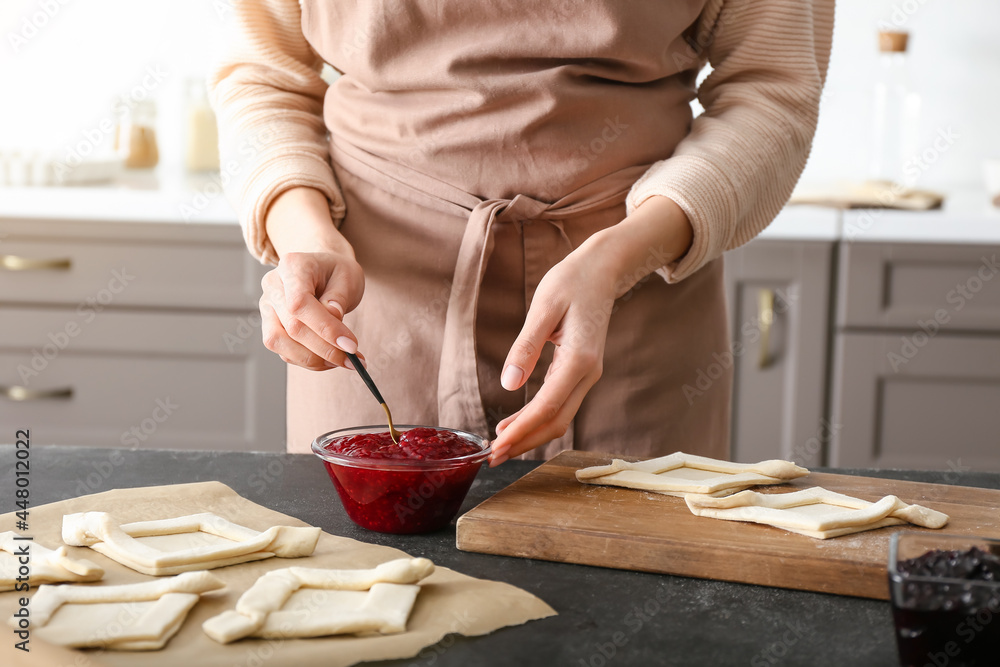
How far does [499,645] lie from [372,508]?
0.76ft

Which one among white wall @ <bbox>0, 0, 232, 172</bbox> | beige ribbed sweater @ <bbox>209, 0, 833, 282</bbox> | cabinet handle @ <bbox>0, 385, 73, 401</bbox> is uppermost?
white wall @ <bbox>0, 0, 232, 172</bbox>

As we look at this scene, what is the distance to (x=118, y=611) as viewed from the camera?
2.16 feet

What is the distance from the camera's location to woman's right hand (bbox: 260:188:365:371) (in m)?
0.89

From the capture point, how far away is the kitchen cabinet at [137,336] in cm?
223

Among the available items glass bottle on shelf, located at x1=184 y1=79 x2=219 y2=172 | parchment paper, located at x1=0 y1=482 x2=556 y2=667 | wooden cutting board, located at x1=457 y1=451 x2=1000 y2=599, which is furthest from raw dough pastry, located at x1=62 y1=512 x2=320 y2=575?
glass bottle on shelf, located at x1=184 y1=79 x2=219 y2=172

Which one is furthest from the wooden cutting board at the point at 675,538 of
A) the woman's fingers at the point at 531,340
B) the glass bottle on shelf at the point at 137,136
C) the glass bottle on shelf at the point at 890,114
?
the glass bottle on shelf at the point at 137,136

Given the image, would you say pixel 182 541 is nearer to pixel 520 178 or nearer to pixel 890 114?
pixel 520 178

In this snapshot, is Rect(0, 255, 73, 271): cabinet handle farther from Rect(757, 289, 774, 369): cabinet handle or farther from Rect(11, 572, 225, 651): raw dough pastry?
Rect(11, 572, 225, 651): raw dough pastry

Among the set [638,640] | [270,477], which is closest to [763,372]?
[270,477]

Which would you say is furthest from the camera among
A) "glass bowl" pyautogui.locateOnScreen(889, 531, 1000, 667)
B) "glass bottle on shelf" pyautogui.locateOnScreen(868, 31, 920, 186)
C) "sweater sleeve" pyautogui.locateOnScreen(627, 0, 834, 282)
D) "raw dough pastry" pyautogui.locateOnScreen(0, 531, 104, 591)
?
"glass bottle on shelf" pyautogui.locateOnScreen(868, 31, 920, 186)

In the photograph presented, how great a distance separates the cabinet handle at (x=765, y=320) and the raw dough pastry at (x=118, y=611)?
166 centimetres

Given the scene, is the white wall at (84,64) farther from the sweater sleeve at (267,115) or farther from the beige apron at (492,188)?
the beige apron at (492,188)

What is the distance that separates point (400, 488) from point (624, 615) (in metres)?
0.23

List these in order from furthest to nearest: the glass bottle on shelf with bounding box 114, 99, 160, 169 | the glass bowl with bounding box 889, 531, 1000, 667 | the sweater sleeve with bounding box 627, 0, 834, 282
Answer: the glass bottle on shelf with bounding box 114, 99, 160, 169, the sweater sleeve with bounding box 627, 0, 834, 282, the glass bowl with bounding box 889, 531, 1000, 667
